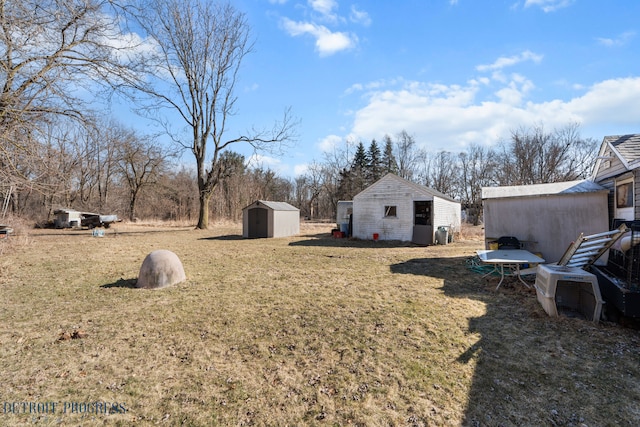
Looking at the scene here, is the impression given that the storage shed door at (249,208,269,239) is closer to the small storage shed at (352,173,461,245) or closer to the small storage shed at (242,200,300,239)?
the small storage shed at (242,200,300,239)

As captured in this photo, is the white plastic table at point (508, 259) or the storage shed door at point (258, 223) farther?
the storage shed door at point (258, 223)

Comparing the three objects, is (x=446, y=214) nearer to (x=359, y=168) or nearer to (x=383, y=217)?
(x=383, y=217)

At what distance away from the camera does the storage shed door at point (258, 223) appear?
1820cm

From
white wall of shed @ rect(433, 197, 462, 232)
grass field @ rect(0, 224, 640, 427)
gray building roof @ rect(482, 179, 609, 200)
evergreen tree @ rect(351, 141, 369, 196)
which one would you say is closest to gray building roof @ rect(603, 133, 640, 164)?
gray building roof @ rect(482, 179, 609, 200)

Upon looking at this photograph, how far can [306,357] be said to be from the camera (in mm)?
3664

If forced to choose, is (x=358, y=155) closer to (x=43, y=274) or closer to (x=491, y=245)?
(x=491, y=245)

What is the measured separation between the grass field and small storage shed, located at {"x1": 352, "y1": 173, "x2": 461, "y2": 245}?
27.8 ft

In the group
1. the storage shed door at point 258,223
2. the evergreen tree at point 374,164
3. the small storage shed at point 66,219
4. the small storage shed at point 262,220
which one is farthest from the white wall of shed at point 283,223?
the evergreen tree at point 374,164

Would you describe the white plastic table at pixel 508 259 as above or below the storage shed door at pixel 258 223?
below

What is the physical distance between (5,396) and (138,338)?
1385 millimetres

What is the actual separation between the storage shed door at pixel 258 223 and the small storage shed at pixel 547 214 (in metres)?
12.1

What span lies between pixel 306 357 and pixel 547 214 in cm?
946

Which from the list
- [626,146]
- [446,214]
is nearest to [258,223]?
[446,214]

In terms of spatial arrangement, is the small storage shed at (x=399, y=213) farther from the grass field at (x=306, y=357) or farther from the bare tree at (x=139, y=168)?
the bare tree at (x=139, y=168)
